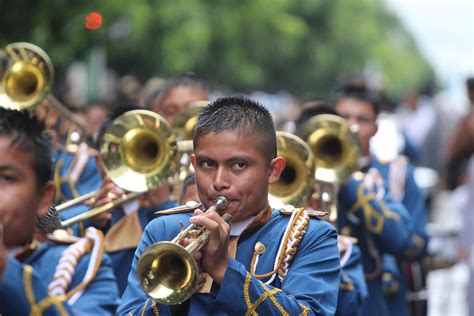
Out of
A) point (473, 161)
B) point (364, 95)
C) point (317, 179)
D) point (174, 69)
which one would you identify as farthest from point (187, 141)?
point (174, 69)

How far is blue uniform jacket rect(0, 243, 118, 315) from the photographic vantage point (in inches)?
144

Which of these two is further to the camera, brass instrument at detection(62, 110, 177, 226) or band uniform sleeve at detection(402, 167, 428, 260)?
band uniform sleeve at detection(402, 167, 428, 260)

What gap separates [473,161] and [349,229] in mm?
2454

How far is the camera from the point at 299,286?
4.43m

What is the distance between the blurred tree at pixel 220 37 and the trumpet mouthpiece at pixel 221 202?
10.4 meters

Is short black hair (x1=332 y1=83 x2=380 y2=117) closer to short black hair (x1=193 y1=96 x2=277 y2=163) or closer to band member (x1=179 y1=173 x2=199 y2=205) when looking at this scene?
band member (x1=179 y1=173 x2=199 y2=205)

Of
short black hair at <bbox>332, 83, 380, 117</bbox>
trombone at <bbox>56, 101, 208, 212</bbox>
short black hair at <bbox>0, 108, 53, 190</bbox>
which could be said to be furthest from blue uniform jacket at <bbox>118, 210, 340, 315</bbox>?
short black hair at <bbox>332, 83, 380, 117</bbox>

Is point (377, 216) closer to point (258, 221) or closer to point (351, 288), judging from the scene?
point (351, 288)

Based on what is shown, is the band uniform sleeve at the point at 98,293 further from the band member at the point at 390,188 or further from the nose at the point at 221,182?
the band member at the point at 390,188

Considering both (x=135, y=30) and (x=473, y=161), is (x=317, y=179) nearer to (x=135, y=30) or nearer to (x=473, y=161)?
(x=473, y=161)

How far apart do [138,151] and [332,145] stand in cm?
132

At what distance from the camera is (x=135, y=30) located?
2256cm

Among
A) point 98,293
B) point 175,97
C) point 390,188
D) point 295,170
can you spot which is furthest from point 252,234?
point 175,97

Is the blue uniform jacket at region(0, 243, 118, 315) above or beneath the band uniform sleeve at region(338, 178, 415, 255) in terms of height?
beneath
